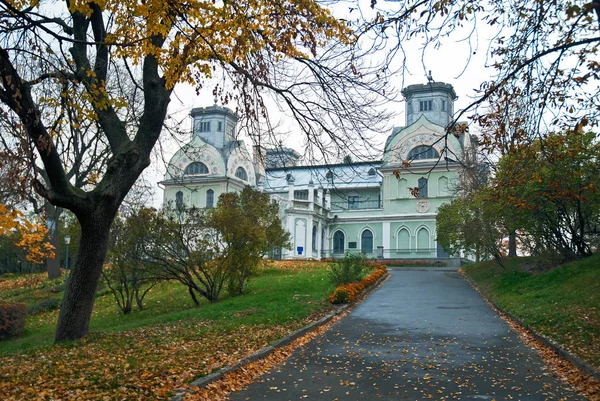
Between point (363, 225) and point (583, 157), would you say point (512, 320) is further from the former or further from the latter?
point (363, 225)

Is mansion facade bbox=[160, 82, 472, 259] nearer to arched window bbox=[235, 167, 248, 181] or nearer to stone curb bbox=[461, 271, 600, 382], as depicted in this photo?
arched window bbox=[235, 167, 248, 181]

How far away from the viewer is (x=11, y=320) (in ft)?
58.4

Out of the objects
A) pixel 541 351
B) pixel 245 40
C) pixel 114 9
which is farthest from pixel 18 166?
pixel 541 351

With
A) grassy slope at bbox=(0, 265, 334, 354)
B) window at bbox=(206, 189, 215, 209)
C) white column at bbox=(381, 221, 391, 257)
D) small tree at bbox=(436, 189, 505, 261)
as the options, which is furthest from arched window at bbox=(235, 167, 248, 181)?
grassy slope at bbox=(0, 265, 334, 354)

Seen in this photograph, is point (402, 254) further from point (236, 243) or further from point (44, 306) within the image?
point (44, 306)

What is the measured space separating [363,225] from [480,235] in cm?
2981

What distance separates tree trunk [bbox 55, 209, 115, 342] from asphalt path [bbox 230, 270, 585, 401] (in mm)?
4055

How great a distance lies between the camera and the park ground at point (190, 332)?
292 inches

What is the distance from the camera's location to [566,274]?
2103cm

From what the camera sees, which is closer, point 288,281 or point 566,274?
point 566,274

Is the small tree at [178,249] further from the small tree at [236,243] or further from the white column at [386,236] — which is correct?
the white column at [386,236]

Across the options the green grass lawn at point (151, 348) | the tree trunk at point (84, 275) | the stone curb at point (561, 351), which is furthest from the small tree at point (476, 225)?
the tree trunk at point (84, 275)

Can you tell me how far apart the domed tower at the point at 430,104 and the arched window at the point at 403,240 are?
1046 cm

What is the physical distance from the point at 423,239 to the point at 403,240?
6.41ft
